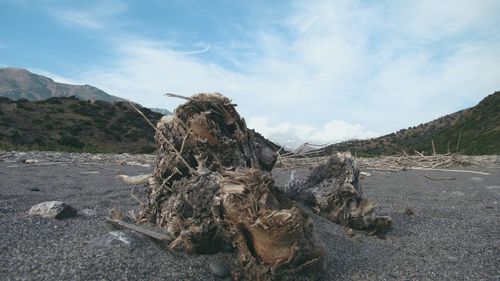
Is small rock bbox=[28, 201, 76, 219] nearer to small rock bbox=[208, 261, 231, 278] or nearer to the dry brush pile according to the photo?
the dry brush pile

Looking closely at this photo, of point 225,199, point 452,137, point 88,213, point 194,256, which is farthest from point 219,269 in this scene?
point 452,137

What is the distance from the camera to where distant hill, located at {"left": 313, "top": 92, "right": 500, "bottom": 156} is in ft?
90.0

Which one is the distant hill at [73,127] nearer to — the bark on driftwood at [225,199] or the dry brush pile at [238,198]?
the dry brush pile at [238,198]

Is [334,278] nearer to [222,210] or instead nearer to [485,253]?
[222,210]

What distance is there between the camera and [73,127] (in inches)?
1276

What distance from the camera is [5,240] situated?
11.1ft

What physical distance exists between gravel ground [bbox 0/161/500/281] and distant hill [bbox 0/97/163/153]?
20.4 meters

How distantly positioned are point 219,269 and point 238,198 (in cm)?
57

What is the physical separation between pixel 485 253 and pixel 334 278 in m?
1.74

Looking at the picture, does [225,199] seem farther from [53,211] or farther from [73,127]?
[73,127]

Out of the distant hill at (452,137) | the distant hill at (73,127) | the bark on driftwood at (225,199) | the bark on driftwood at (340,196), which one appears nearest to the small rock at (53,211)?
the bark on driftwood at (225,199)

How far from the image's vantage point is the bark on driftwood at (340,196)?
4648 millimetres

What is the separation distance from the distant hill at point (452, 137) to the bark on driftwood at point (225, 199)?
831 inches

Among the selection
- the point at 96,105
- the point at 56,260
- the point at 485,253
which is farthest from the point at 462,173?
the point at 96,105
